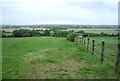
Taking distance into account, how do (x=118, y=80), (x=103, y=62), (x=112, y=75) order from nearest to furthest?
(x=118, y=80) < (x=112, y=75) < (x=103, y=62)

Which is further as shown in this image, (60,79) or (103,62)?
(103,62)

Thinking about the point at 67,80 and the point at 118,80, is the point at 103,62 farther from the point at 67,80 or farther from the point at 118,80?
the point at 67,80

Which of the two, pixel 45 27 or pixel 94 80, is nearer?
pixel 94 80

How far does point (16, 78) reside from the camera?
3.46m

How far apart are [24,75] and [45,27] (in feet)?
128

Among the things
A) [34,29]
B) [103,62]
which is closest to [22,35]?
[34,29]

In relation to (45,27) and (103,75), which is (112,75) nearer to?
(103,75)

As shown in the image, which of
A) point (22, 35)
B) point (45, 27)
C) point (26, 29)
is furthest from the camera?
point (45, 27)

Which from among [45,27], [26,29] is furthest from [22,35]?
[45,27]

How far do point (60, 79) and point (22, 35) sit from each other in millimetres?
30580

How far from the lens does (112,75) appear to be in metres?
3.66

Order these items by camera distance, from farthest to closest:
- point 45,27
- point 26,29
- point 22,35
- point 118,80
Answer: point 45,27 → point 26,29 → point 22,35 → point 118,80

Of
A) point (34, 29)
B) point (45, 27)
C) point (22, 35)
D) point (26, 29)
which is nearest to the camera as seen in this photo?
point (22, 35)

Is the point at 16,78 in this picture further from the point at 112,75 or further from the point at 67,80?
the point at 112,75
